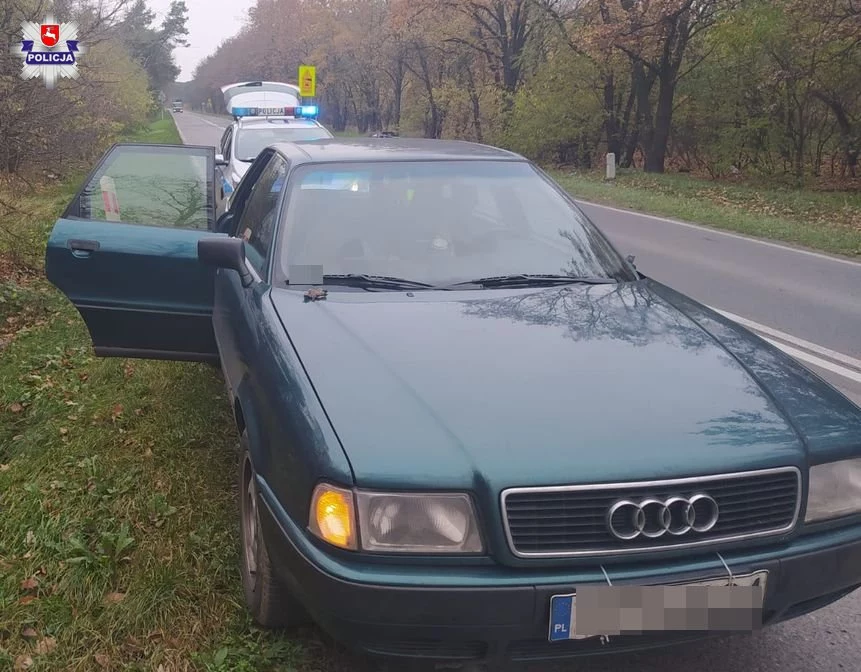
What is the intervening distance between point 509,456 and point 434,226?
169 cm

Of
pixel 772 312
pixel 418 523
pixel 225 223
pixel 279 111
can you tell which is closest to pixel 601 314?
pixel 418 523

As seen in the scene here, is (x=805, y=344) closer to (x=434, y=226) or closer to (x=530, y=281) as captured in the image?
(x=530, y=281)

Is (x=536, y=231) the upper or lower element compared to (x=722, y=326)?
upper

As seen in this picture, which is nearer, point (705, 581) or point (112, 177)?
point (705, 581)

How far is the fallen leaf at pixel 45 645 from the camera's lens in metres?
2.80

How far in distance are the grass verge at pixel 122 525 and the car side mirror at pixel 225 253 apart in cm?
104

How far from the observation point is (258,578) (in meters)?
2.84

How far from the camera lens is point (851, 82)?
2011 centimetres

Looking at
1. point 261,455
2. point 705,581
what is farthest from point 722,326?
point 261,455

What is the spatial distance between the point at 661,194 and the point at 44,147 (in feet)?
44.3

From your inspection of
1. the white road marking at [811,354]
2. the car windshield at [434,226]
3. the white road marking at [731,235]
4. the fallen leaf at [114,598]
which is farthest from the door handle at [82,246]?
the white road marking at [731,235]

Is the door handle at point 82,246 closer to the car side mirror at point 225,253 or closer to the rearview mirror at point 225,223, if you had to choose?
the rearview mirror at point 225,223

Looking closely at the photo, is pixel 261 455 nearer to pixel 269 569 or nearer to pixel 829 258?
pixel 269 569

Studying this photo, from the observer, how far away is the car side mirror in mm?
3688
